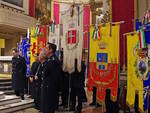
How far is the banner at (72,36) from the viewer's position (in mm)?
5016

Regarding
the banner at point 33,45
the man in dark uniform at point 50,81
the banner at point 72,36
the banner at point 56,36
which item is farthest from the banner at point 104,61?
the banner at point 33,45

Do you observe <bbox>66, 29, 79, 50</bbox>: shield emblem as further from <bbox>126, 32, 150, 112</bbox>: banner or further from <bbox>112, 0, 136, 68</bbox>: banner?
<bbox>112, 0, 136, 68</bbox>: banner

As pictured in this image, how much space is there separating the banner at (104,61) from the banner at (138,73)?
28 centimetres

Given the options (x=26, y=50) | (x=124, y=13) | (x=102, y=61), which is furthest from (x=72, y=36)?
(x=26, y=50)

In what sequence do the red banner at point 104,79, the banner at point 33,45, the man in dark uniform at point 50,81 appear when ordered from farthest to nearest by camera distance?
the banner at point 33,45, the red banner at point 104,79, the man in dark uniform at point 50,81

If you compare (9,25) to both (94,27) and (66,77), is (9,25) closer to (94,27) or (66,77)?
(66,77)

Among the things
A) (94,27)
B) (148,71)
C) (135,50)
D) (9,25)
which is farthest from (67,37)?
(9,25)

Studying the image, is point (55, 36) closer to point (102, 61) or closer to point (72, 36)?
point (72, 36)

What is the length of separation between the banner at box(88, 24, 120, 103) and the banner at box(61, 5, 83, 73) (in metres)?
0.28

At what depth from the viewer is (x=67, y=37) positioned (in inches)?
208

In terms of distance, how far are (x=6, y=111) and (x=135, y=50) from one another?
12.4 feet

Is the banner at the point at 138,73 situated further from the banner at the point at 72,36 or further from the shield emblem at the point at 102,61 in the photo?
the banner at the point at 72,36

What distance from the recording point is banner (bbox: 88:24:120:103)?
4535 mm

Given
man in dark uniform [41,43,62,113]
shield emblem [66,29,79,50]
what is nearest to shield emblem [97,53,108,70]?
shield emblem [66,29,79,50]
